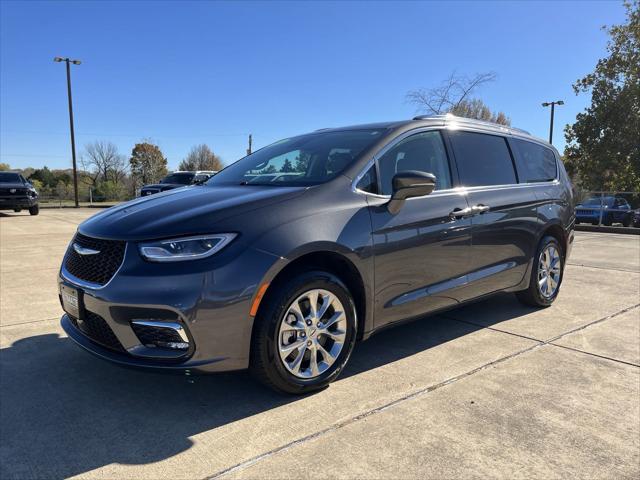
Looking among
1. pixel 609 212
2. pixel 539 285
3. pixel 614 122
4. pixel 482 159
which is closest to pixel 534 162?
pixel 482 159

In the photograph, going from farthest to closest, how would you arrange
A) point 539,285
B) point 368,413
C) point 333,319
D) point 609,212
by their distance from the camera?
point 609,212
point 539,285
point 333,319
point 368,413

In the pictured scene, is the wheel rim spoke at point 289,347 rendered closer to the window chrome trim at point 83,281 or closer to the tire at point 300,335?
the tire at point 300,335

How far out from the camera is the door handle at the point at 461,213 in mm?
3715

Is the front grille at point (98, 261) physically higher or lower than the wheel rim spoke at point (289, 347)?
higher

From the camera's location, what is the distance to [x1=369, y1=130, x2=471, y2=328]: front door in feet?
10.6

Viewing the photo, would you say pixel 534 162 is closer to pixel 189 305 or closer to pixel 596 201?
pixel 189 305

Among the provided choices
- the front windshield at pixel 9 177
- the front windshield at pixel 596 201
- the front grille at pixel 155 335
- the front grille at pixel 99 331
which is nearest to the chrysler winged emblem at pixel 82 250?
A: the front grille at pixel 99 331

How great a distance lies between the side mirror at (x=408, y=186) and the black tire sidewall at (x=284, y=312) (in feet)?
2.30

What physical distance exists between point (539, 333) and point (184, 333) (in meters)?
3.11

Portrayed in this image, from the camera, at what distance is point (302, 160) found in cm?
375

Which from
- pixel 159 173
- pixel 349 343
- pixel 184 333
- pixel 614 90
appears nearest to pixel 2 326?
pixel 184 333

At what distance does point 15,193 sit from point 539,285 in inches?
669

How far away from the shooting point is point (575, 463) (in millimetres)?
2297

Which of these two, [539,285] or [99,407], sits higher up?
[539,285]
